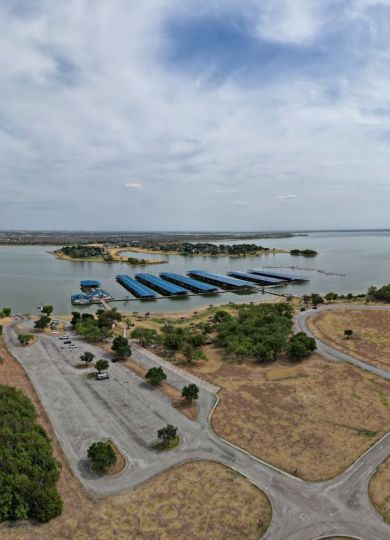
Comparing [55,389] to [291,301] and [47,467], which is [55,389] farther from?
[291,301]

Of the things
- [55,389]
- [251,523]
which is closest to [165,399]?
[55,389]

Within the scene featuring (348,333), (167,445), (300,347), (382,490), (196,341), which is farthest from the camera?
(348,333)

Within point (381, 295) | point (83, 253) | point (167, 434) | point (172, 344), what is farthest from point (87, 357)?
point (83, 253)

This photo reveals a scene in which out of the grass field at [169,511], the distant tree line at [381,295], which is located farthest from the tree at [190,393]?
the distant tree line at [381,295]

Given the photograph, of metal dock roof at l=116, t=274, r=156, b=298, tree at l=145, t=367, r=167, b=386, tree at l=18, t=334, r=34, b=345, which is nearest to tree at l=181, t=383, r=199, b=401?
tree at l=145, t=367, r=167, b=386

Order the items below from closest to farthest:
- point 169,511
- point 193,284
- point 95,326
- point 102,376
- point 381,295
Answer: point 169,511 → point 102,376 → point 95,326 → point 381,295 → point 193,284

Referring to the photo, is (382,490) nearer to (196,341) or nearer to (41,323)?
(196,341)

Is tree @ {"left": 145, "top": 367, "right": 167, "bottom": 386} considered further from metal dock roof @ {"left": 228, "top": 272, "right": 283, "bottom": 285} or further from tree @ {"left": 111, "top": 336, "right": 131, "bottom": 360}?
metal dock roof @ {"left": 228, "top": 272, "right": 283, "bottom": 285}
